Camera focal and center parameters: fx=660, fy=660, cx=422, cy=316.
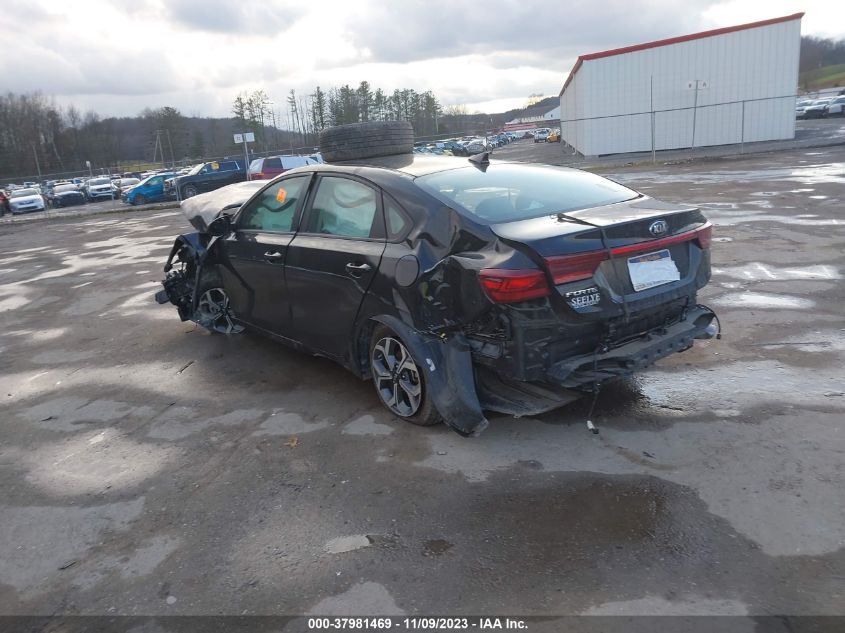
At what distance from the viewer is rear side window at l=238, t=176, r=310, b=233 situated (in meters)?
5.09

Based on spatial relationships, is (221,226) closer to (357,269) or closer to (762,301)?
(357,269)

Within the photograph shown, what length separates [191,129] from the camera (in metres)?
67.2

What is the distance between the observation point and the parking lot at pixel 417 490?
2.73 m

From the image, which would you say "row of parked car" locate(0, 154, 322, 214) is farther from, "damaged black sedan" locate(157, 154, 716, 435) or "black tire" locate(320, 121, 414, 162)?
"damaged black sedan" locate(157, 154, 716, 435)

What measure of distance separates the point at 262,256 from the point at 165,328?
2.54m

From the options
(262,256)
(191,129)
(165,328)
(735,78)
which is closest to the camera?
(262,256)

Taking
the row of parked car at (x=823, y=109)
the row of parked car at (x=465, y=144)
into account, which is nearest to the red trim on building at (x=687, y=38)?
the row of parked car at (x=465, y=144)

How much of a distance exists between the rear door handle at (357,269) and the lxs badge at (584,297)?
132 cm

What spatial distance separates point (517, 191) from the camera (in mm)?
4340

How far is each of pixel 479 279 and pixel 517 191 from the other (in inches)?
43.0

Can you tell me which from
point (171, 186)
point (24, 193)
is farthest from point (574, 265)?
point (24, 193)

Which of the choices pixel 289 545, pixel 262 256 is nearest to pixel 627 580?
pixel 289 545

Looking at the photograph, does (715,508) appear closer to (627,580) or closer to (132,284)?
Answer: (627,580)

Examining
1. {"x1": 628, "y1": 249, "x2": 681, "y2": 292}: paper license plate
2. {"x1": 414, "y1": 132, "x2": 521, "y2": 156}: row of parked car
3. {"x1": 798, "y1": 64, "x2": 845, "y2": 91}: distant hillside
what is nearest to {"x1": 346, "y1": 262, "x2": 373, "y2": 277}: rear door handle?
{"x1": 628, "y1": 249, "x2": 681, "y2": 292}: paper license plate
